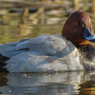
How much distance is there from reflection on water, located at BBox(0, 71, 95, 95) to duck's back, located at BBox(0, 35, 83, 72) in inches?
5.1

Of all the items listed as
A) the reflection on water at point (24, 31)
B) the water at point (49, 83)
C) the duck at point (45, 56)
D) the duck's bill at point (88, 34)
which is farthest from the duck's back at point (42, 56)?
the reflection on water at point (24, 31)

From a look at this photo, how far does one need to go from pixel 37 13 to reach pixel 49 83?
6987 mm

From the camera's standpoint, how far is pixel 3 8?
1293cm

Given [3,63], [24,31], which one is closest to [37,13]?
[24,31]

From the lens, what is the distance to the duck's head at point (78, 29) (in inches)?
268

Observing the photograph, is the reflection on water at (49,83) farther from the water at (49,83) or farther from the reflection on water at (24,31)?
the reflection on water at (24,31)

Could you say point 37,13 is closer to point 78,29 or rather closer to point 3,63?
point 78,29

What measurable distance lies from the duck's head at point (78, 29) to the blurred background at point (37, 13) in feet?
10.5

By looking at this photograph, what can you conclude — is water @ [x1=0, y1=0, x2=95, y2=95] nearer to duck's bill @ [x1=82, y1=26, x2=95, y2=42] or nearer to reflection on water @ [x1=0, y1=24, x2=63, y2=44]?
duck's bill @ [x1=82, y1=26, x2=95, y2=42]

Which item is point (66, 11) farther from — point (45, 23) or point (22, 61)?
point (22, 61)

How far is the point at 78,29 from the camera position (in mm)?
Answer: 6879

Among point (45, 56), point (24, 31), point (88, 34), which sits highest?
→ point (88, 34)

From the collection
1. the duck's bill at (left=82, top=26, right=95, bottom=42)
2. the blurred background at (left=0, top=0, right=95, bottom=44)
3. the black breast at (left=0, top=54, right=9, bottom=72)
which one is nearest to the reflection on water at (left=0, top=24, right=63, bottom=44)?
the blurred background at (left=0, top=0, right=95, bottom=44)

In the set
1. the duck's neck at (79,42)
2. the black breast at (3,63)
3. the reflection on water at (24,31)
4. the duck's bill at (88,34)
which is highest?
the duck's bill at (88,34)
